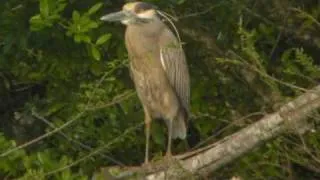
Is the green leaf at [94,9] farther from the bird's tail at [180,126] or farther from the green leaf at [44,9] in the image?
the bird's tail at [180,126]

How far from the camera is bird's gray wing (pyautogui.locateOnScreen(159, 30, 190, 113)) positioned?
5.35 metres

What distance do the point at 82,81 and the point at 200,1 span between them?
0.68m

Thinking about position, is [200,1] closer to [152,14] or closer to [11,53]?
[152,14]

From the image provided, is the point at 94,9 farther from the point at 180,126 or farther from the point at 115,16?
the point at 180,126

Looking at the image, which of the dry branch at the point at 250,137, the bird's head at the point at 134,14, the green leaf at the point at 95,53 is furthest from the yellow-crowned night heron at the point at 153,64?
the dry branch at the point at 250,137

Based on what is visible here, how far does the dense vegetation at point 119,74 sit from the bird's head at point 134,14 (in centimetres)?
7

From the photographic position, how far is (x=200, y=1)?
5609mm

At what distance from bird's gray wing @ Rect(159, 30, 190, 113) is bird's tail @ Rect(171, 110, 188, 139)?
0.61 feet

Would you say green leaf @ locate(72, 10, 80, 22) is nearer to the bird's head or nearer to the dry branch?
the bird's head

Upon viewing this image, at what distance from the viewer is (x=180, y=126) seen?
5.70 m

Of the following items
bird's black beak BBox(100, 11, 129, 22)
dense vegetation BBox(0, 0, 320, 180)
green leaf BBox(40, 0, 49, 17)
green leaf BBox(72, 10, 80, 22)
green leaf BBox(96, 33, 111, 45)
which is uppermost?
green leaf BBox(40, 0, 49, 17)

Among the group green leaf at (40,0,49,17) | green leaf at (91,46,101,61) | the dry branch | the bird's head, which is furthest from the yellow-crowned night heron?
the dry branch

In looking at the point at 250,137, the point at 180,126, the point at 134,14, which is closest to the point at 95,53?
the point at 134,14

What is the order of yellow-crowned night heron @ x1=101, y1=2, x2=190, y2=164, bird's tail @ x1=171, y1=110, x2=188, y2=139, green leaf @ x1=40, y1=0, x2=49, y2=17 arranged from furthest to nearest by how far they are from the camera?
bird's tail @ x1=171, y1=110, x2=188, y2=139
yellow-crowned night heron @ x1=101, y1=2, x2=190, y2=164
green leaf @ x1=40, y1=0, x2=49, y2=17
